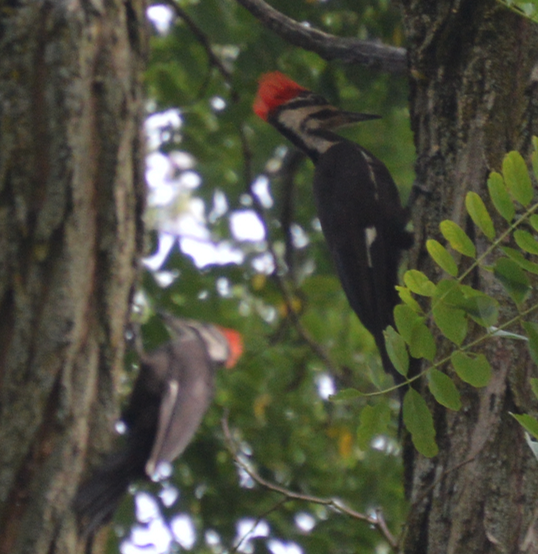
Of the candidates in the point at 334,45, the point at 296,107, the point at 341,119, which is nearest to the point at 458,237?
the point at 334,45

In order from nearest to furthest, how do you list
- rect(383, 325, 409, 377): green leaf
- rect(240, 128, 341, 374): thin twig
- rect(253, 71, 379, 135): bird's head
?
rect(383, 325, 409, 377): green leaf, rect(253, 71, 379, 135): bird's head, rect(240, 128, 341, 374): thin twig

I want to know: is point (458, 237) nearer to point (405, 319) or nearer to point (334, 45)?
point (405, 319)

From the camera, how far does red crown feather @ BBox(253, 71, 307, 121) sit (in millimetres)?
3369

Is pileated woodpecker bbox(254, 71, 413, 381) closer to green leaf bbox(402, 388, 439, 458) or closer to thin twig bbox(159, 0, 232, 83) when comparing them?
thin twig bbox(159, 0, 232, 83)

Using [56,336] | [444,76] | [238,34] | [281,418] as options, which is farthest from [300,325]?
[444,76]

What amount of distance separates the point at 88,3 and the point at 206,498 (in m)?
2.09

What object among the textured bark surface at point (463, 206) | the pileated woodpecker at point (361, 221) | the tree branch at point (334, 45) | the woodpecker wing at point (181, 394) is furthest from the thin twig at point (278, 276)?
the textured bark surface at point (463, 206)

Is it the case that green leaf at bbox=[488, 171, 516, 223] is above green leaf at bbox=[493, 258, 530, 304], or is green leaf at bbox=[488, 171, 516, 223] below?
above

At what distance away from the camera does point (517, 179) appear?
→ 3.52ft

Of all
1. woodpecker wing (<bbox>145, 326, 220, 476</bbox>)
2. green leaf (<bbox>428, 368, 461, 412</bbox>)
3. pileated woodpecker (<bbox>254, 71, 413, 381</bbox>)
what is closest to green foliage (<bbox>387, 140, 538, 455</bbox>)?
green leaf (<bbox>428, 368, 461, 412</bbox>)

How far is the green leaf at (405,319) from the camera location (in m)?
1.12

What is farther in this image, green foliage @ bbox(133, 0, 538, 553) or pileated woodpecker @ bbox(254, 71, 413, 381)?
green foliage @ bbox(133, 0, 538, 553)

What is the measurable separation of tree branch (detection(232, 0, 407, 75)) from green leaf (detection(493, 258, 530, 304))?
155 centimetres

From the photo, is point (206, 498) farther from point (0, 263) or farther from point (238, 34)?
point (238, 34)
